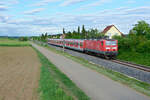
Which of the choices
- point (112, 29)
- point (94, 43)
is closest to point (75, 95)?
point (94, 43)

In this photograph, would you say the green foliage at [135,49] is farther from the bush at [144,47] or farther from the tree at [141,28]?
the tree at [141,28]

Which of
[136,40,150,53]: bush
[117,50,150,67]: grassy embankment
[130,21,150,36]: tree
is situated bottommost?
[117,50,150,67]: grassy embankment

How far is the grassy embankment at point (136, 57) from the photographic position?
2070cm

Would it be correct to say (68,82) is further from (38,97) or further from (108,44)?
(108,44)

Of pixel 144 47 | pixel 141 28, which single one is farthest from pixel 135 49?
pixel 141 28

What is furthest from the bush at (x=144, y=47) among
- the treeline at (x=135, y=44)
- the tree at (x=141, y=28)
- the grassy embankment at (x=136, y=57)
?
the tree at (x=141, y=28)

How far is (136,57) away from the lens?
23234 mm

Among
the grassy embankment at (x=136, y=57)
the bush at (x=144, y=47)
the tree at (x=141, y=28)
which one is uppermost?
the tree at (x=141, y=28)

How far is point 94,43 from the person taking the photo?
28.2 meters

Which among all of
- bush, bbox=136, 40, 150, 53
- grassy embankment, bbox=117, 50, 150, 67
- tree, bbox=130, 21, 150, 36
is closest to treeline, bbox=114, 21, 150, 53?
bush, bbox=136, 40, 150, 53

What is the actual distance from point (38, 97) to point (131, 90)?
14.3 feet

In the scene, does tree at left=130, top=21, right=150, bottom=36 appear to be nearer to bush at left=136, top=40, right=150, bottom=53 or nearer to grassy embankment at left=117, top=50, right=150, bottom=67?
grassy embankment at left=117, top=50, right=150, bottom=67

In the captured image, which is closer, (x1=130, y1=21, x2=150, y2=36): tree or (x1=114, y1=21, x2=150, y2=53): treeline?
(x1=114, y1=21, x2=150, y2=53): treeline

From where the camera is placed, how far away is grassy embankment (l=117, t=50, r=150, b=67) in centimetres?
2070
